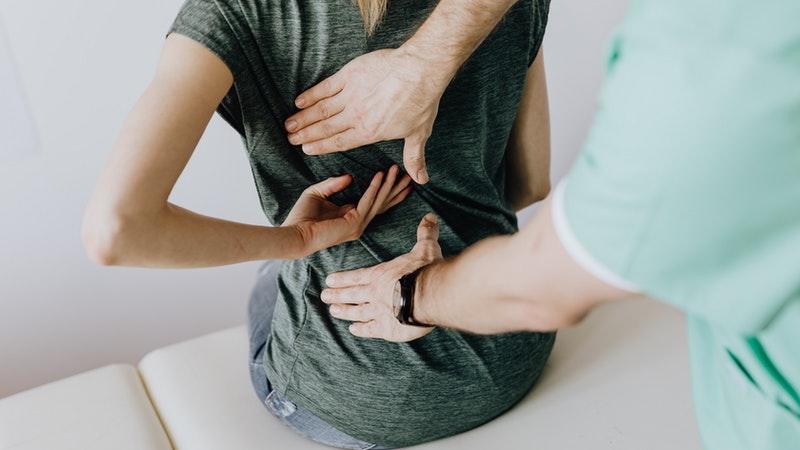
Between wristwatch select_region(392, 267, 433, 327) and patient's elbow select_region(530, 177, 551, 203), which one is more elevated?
wristwatch select_region(392, 267, 433, 327)

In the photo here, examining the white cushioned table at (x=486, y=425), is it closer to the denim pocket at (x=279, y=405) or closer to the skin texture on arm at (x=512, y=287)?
the denim pocket at (x=279, y=405)

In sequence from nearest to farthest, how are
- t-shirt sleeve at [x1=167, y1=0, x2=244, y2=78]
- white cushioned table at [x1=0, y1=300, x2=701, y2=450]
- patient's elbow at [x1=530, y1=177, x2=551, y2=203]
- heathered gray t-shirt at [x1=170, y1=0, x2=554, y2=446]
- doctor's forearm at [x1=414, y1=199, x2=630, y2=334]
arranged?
doctor's forearm at [x1=414, y1=199, x2=630, y2=334] < t-shirt sleeve at [x1=167, y1=0, x2=244, y2=78] < heathered gray t-shirt at [x1=170, y1=0, x2=554, y2=446] < white cushioned table at [x1=0, y1=300, x2=701, y2=450] < patient's elbow at [x1=530, y1=177, x2=551, y2=203]

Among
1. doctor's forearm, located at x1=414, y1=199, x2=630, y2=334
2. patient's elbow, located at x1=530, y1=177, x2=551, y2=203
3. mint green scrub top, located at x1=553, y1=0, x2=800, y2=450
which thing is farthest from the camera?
patient's elbow, located at x1=530, y1=177, x2=551, y2=203

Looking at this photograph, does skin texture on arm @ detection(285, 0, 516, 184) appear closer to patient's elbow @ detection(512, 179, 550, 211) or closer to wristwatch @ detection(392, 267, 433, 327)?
wristwatch @ detection(392, 267, 433, 327)

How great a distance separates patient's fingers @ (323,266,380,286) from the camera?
44.5 inches

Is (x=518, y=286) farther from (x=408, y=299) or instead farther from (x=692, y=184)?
(x=408, y=299)

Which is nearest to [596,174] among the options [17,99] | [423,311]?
[423,311]

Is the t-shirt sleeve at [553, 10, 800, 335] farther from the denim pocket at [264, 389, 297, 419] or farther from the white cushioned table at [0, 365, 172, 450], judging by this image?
the white cushioned table at [0, 365, 172, 450]

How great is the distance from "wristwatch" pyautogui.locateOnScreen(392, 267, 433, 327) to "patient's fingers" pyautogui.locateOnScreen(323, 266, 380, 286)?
11 centimetres

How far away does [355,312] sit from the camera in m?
1.13

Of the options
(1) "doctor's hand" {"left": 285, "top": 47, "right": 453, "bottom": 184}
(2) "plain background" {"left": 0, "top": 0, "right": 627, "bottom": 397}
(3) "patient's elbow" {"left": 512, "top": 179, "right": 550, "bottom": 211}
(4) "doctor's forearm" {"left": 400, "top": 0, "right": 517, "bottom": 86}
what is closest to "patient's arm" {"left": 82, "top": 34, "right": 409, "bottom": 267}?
(1) "doctor's hand" {"left": 285, "top": 47, "right": 453, "bottom": 184}

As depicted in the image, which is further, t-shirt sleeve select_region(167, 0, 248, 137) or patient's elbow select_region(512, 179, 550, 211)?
patient's elbow select_region(512, 179, 550, 211)

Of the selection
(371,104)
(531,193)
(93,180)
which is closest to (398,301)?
(371,104)

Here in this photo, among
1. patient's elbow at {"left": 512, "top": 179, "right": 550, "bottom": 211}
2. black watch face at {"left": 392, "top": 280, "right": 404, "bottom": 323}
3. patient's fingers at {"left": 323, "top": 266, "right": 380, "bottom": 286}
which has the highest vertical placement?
black watch face at {"left": 392, "top": 280, "right": 404, "bottom": 323}
